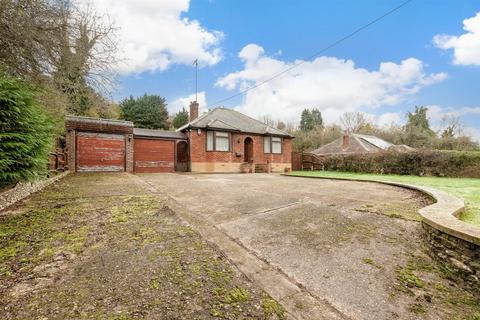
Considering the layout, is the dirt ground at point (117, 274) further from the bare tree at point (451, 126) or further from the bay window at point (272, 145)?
the bare tree at point (451, 126)

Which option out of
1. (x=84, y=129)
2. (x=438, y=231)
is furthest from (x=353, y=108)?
(x=438, y=231)

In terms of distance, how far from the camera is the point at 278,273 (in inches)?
94.0

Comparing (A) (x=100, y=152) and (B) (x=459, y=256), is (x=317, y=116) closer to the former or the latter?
(A) (x=100, y=152)

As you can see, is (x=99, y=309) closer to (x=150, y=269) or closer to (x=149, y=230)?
(x=150, y=269)

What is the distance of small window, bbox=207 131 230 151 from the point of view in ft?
54.1

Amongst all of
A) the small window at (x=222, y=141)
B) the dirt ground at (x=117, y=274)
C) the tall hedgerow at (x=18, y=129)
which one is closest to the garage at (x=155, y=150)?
the small window at (x=222, y=141)

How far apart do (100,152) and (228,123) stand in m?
8.74

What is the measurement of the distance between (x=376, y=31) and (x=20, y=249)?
12.8 meters

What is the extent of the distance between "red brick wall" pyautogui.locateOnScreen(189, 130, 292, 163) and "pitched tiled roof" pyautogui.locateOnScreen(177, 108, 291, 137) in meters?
0.49

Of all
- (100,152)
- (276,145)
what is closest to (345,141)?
(276,145)

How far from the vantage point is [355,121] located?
37.8 meters

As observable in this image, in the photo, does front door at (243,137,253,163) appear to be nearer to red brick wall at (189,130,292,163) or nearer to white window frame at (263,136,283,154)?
red brick wall at (189,130,292,163)

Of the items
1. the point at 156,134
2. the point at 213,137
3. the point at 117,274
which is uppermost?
the point at 156,134

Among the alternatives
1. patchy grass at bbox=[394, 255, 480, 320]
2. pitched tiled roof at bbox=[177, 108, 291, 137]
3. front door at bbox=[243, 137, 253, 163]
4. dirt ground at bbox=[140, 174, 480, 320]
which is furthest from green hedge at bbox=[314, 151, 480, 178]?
patchy grass at bbox=[394, 255, 480, 320]
